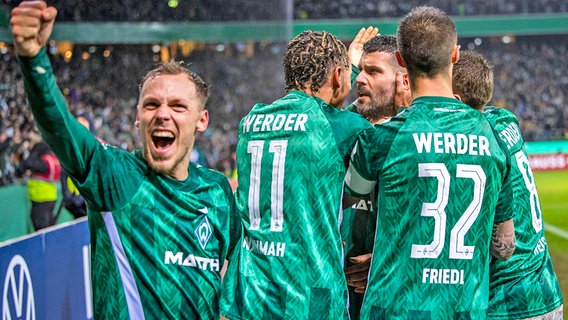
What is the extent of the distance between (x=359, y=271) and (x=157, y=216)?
112cm

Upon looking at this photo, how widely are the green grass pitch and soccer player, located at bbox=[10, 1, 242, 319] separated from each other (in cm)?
623

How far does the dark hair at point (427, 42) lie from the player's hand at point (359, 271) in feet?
3.22

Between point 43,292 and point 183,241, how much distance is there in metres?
2.85

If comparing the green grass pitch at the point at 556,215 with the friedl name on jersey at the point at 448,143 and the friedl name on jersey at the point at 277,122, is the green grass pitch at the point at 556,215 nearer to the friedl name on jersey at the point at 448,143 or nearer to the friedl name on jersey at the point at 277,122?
the friedl name on jersey at the point at 448,143

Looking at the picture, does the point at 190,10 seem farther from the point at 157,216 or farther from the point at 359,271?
the point at 157,216

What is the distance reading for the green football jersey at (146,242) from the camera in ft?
9.85

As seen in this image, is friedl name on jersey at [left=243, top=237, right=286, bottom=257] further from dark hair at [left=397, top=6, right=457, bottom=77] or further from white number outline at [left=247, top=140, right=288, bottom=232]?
dark hair at [left=397, top=6, right=457, bottom=77]

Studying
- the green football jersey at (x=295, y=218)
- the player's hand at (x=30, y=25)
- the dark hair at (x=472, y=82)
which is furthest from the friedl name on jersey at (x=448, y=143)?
the player's hand at (x=30, y=25)

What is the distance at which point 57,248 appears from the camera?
19.4 feet

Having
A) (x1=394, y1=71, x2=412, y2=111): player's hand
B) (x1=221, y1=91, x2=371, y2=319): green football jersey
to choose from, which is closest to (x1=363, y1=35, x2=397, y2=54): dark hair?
(x1=394, y1=71, x2=412, y2=111): player's hand

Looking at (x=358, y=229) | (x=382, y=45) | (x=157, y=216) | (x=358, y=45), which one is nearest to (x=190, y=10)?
(x=358, y=45)

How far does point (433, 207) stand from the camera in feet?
10.3

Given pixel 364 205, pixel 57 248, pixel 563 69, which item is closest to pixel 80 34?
pixel 57 248

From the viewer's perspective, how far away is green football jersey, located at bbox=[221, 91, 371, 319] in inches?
128
